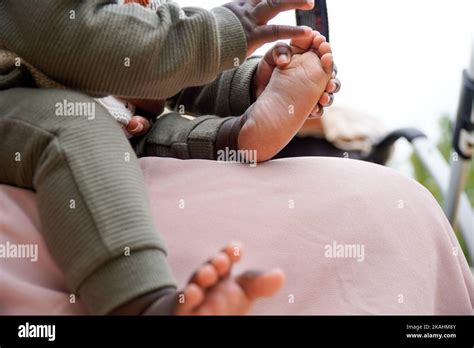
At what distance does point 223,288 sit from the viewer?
437 millimetres

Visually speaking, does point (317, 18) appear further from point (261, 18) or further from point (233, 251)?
point (233, 251)

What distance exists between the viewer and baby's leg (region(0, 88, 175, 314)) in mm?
487

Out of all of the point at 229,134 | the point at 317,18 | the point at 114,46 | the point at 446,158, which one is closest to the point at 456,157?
the point at 446,158

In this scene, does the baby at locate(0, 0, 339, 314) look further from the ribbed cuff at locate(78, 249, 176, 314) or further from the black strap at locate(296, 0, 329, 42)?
the black strap at locate(296, 0, 329, 42)

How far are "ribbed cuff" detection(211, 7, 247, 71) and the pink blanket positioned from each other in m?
0.11

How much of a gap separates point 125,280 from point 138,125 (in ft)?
0.97

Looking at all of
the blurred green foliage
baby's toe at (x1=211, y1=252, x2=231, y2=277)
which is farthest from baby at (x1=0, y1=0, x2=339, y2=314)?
the blurred green foliage

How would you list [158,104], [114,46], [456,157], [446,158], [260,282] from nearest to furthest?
[260,282] → [114,46] → [158,104] → [456,157] → [446,158]

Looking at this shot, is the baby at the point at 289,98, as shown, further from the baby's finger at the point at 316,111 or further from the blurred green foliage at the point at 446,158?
the blurred green foliage at the point at 446,158

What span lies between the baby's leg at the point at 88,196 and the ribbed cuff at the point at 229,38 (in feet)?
0.43

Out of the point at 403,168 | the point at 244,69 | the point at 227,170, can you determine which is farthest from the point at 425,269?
the point at 403,168
